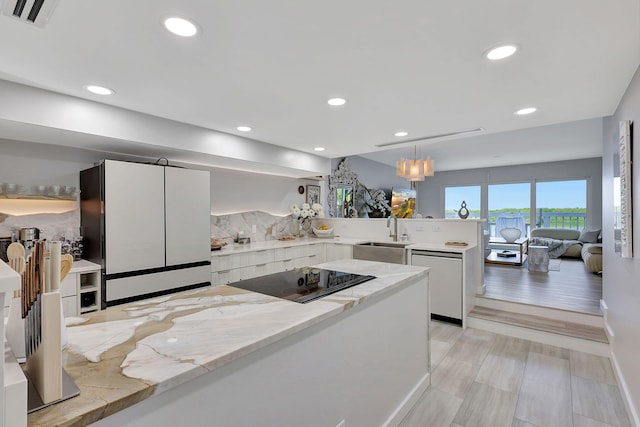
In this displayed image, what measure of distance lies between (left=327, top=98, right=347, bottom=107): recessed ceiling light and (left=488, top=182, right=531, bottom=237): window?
310 inches

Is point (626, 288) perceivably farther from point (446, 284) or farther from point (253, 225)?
point (253, 225)

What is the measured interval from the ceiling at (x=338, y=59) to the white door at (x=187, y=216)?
559 mm

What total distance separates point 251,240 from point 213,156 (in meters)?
1.47

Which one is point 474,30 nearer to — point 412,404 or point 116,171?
point 412,404

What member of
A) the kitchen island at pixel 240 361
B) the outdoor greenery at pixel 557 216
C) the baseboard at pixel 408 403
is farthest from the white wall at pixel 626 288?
the outdoor greenery at pixel 557 216

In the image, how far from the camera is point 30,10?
4.44ft

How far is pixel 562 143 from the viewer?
5746mm

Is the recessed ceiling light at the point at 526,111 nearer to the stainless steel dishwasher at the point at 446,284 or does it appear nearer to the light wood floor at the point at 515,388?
the stainless steel dishwasher at the point at 446,284

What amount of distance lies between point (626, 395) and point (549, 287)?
8.41 ft

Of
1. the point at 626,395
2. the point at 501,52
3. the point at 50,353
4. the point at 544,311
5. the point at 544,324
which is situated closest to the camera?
the point at 50,353

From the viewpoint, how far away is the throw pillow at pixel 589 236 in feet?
22.5

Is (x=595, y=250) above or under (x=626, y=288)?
under

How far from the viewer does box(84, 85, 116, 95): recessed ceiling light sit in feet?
7.15

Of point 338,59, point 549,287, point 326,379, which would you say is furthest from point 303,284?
point 549,287
